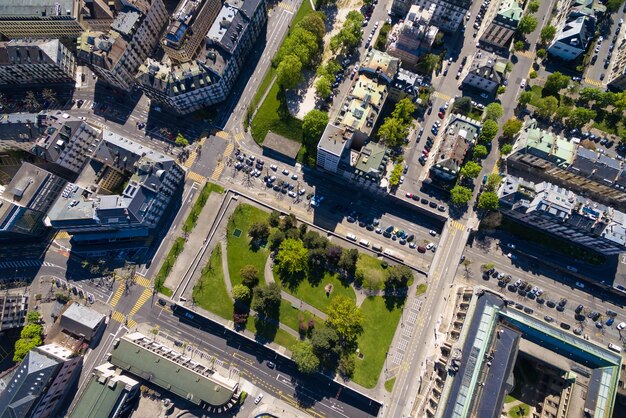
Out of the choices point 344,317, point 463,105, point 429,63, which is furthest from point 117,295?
point 463,105

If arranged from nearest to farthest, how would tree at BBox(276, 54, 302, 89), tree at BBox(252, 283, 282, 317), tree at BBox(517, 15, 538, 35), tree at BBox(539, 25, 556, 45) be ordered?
tree at BBox(252, 283, 282, 317)
tree at BBox(276, 54, 302, 89)
tree at BBox(517, 15, 538, 35)
tree at BBox(539, 25, 556, 45)

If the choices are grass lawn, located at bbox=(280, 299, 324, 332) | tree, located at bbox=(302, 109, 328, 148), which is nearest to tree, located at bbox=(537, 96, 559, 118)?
tree, located at bbox=(302, 109, 328, 148)

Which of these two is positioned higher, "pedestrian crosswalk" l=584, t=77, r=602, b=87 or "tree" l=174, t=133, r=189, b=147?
"pedestrian crosswalk" l=584, t=77, r=602, b=87

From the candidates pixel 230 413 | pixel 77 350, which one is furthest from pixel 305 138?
pixel 77 350

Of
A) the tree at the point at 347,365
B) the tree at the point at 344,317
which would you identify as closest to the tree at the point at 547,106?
the tree at the point at 344,317

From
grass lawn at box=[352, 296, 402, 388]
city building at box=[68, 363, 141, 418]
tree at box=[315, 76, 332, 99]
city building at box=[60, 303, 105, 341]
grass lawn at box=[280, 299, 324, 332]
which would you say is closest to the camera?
city building at box=[68, 363, 141, 418]

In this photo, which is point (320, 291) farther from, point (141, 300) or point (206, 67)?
point (206, 67)

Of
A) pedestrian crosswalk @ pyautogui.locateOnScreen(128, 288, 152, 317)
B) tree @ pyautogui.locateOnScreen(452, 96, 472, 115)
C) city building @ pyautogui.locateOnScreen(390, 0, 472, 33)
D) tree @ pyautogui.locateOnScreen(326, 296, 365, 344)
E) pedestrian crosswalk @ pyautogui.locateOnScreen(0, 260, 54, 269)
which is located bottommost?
pedestrian crosswalk @ pyautogui.locateOnScreen(0, 260, 54, 269)

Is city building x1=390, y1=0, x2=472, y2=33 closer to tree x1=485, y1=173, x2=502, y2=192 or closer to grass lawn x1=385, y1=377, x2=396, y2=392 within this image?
tree x1=485, y1=173, x2=502, y2=192
